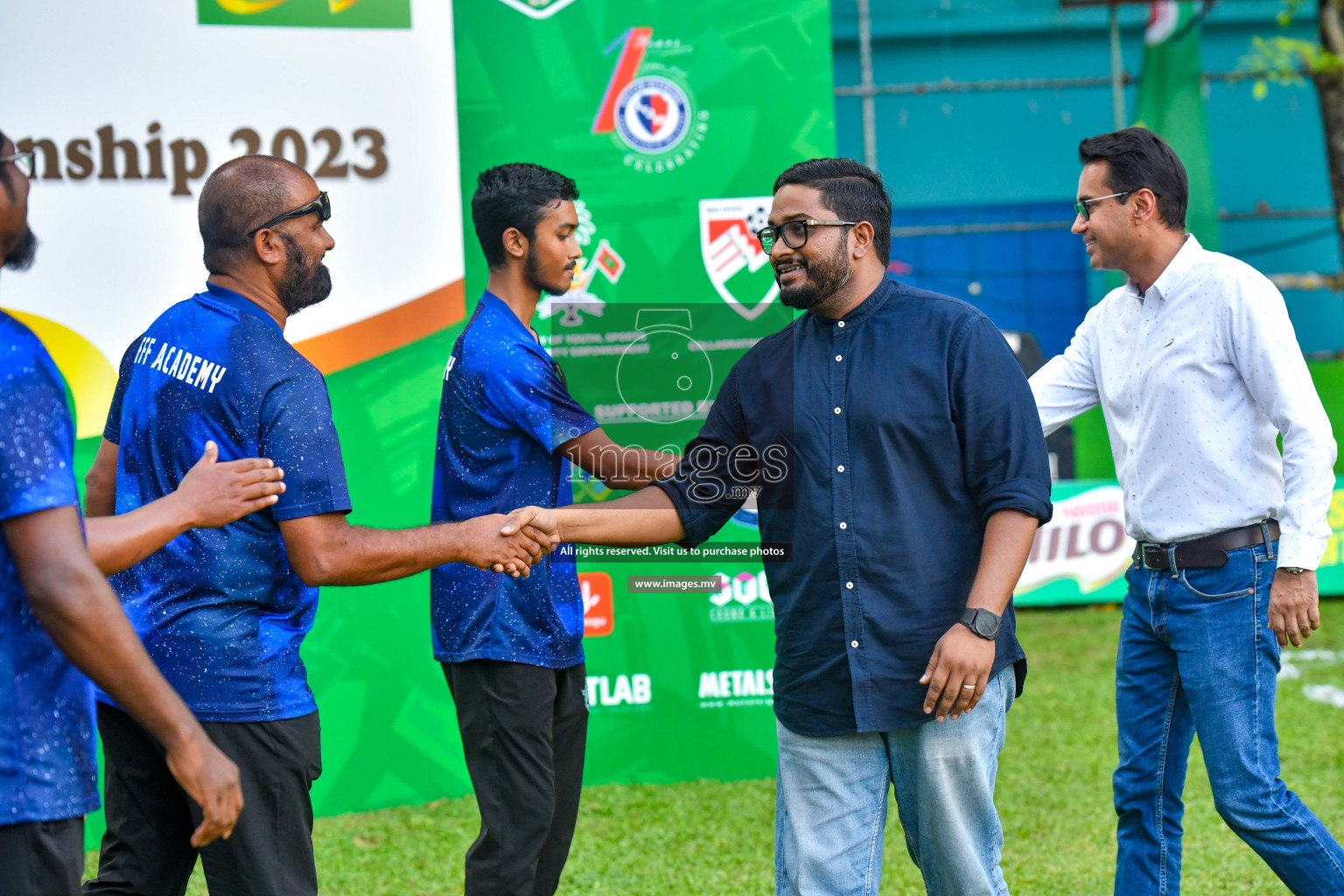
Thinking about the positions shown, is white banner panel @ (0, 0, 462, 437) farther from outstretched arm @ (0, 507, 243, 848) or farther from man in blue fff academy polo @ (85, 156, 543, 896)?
outstretched arm @ (0, 507, 243, 848)

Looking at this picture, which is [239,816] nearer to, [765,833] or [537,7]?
[765,833]

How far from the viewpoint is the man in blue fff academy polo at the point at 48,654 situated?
195 centimetres

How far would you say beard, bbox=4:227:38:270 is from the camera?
208cm

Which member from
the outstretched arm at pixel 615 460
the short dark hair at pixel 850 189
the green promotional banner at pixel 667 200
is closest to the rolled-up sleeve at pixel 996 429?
the short dark hair at pixel 850 189

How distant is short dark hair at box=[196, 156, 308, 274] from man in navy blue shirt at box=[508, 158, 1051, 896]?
115cm

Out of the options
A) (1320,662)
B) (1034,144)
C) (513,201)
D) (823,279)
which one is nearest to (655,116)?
(513,201)

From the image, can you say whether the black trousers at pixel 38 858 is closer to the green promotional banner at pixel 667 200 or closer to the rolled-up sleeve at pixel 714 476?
the rolled-up sleeve at pixel 714 476

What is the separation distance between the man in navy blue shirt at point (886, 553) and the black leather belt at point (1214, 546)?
0.67 m

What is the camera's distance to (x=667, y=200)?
533cm

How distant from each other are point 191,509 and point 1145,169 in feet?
8.22

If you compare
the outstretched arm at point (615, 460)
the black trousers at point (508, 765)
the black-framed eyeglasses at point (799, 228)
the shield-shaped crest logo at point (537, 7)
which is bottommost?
the black trousers at point (508, 765)

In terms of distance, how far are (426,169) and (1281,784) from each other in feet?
12.0

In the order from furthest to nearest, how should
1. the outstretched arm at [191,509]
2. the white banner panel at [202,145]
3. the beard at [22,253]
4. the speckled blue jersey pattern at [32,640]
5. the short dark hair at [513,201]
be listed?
1. the white banner panel at [202,145]
2. the short dark hair at [513,201]
3. the outstretched arm at [191,509]
4. the beard at [22,253]
5. the speckled blue jersey pattern at [32,640]

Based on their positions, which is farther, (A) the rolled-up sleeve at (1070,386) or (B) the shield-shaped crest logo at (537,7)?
(B) the shield-shaped crest logo at (537,7)
